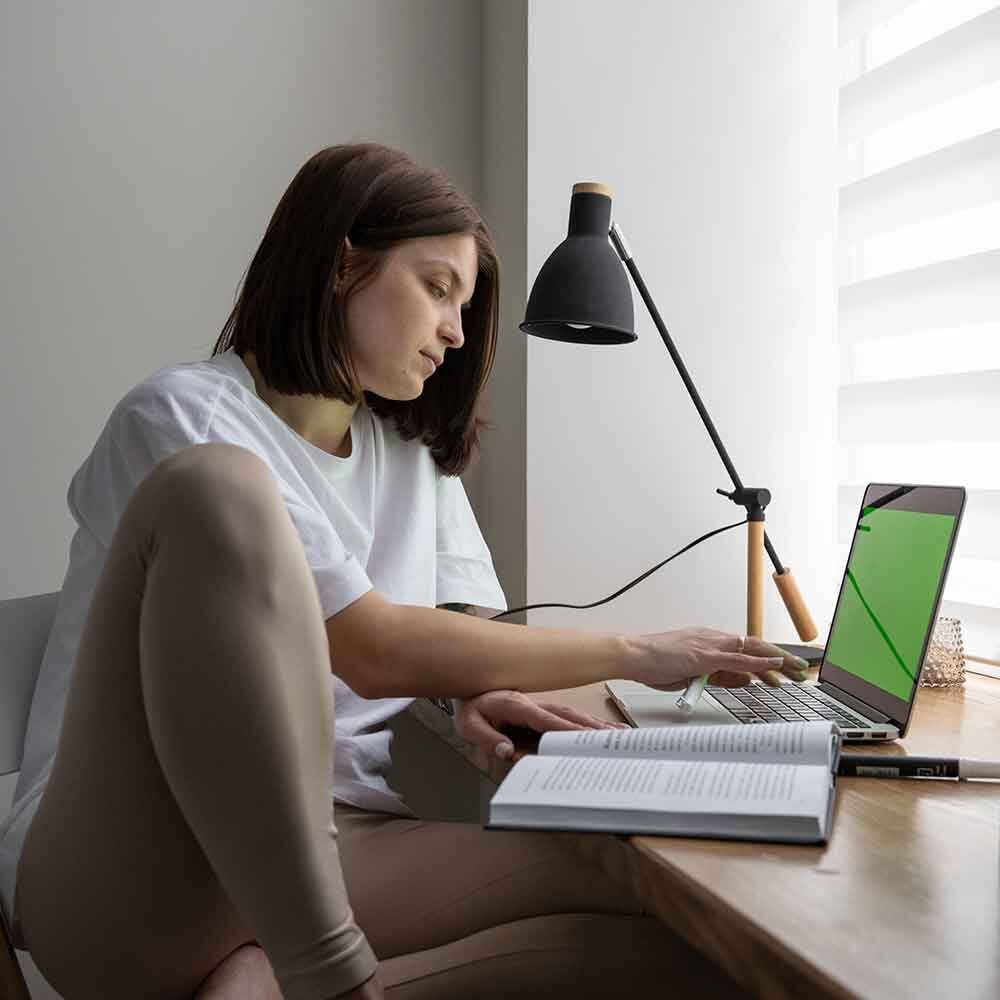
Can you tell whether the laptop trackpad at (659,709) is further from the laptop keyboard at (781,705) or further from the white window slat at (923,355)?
the white window slat at (923,355)

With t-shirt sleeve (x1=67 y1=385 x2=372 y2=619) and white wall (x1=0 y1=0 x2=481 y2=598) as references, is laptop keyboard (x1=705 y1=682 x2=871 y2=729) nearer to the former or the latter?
t-shirt sleeve (x1=67 y1=385 x2=372 y2=619)

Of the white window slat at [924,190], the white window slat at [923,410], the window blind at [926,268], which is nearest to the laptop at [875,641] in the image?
the window blind at [926,268]

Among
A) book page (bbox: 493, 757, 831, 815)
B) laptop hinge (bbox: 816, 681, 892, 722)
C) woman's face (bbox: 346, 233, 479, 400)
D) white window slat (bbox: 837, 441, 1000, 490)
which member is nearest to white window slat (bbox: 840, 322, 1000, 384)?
white window slat (bbox: 837, 441, 1000, 490)

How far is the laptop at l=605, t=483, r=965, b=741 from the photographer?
3.18ft

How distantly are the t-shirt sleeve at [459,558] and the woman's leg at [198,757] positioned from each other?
654 millimetres

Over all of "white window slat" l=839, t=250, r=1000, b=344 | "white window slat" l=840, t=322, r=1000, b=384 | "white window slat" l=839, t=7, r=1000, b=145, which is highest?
"white window slat" l=839, t=7, r=1000, b=145

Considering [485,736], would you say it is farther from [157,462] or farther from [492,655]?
[157,462]

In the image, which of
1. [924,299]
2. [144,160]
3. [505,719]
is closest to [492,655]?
[505,719]

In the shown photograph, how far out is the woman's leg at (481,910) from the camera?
1.09m

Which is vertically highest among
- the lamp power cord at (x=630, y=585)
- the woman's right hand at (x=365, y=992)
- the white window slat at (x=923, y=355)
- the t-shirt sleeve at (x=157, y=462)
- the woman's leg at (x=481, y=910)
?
the white window slat at (x=923, y=355)

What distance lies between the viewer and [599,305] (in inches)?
55.4

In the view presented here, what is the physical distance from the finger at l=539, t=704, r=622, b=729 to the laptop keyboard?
124 millimetres

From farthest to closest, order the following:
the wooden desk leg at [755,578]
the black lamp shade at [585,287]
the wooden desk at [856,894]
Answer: the wooden desk leg at [755,578]
the black lamp shade at [585,287]
the wooden desk at [856,894]

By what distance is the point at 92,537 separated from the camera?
1.12 meters
